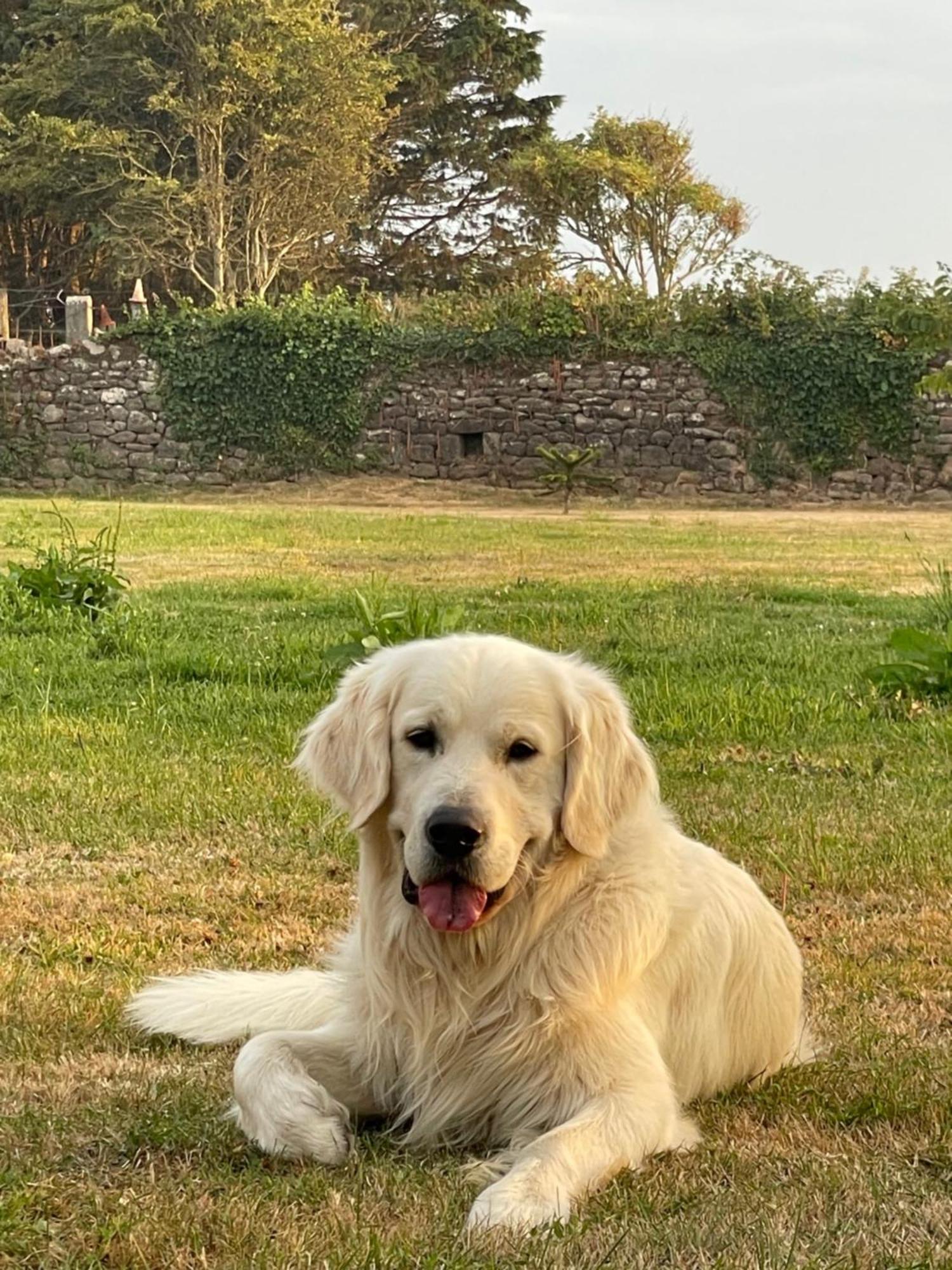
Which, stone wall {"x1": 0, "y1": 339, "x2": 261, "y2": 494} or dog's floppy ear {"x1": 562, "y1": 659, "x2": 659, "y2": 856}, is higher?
stone wall {"x1": 0, "y1": 339, "x2": 261, "y2": 494}

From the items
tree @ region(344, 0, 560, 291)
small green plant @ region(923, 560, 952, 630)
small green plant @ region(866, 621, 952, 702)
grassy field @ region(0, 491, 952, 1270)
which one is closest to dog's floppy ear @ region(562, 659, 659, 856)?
grassy field @ region(0, 491, 952, 1270)

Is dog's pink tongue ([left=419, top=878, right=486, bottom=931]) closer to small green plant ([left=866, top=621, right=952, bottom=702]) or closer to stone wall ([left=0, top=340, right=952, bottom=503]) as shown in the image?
small green plant ([left=866, top=621, right=952, bottom=702])

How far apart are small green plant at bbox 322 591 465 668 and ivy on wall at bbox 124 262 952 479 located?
62.0ft

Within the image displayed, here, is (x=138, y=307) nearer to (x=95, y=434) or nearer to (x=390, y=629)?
(x=95, y=434)

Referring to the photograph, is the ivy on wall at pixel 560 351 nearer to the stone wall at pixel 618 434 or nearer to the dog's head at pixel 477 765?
the stone wall at pixel 618 434

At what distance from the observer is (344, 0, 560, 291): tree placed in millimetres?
40375

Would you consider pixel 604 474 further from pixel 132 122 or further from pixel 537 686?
pixel 537 686

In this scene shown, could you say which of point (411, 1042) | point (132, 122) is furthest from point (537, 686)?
point (132, 122)

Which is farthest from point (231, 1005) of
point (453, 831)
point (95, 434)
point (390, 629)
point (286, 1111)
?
point (95, 434)

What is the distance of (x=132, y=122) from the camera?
1422 inches

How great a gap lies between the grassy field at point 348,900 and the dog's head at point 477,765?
0.62 m

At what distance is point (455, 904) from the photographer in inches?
112

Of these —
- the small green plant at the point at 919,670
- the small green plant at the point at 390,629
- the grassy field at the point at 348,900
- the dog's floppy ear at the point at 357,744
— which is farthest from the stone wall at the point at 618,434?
the dog's floppy ear at the point at 357,744

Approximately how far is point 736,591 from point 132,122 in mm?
29568
